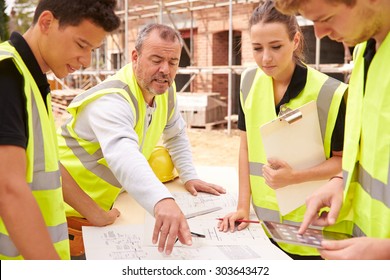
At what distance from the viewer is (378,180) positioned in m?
1.03

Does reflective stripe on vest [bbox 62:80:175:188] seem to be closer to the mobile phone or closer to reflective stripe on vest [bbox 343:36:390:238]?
the mobile phone

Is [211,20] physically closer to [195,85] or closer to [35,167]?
[195,85]

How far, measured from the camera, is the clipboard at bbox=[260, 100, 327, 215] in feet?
5.29

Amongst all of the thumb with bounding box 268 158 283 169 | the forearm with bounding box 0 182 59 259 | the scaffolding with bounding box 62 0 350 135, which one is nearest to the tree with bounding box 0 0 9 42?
the forearm with bounding box 0 182 59 259

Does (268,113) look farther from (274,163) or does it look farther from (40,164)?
(40,164)

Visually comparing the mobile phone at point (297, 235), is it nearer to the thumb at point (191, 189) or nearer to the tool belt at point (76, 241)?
the tool belt at point (76, 241)

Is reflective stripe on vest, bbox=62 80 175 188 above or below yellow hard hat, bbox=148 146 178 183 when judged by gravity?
above

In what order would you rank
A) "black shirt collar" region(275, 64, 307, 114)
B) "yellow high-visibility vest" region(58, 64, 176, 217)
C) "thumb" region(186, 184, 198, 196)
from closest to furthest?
1. "black shirt collar" region(275, 64, 307, 114)
2. "yellow high-visibility vest" region(58, 64, 176, 217)
3. "thumb" region(186, 184, 198, 196)

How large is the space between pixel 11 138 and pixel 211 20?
11.1 metres

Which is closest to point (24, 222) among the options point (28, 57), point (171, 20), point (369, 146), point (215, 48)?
point (28, 57)

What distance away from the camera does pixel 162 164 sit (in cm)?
237

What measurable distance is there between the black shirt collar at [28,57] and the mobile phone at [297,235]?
2.43 ft

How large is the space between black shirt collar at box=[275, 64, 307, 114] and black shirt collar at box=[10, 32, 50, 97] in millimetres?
988

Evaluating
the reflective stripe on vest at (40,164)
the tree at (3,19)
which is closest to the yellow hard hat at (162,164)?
the tree at (3,19)
